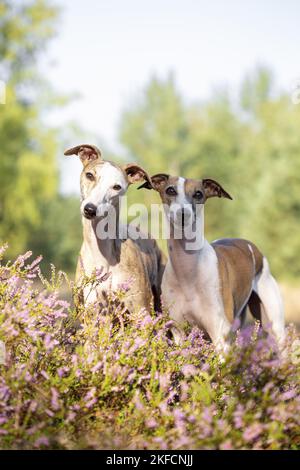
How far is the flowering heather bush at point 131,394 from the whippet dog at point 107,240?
130cm

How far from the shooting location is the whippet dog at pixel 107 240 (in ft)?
17.3

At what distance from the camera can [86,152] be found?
5.83 metres

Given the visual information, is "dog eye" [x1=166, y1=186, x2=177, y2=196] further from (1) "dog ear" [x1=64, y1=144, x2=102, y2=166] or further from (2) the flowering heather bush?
(2) the flowering heather bush

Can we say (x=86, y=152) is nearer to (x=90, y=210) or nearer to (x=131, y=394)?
(x=90, y=210)

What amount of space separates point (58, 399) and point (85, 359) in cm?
31

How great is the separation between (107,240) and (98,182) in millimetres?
579

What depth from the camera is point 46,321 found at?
3998mm

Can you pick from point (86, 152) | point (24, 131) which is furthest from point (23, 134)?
point (86, 152)

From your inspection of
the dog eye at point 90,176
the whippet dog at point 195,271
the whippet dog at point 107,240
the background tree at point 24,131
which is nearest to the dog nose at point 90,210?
the whippet dog at point 107,240

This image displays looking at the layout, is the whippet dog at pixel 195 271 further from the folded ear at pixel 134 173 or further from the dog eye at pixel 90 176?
the dog eye at pixel 90 176

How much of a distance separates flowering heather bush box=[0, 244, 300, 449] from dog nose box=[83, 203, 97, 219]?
1184 millimetres

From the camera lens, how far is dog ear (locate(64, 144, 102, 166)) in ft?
18.9
